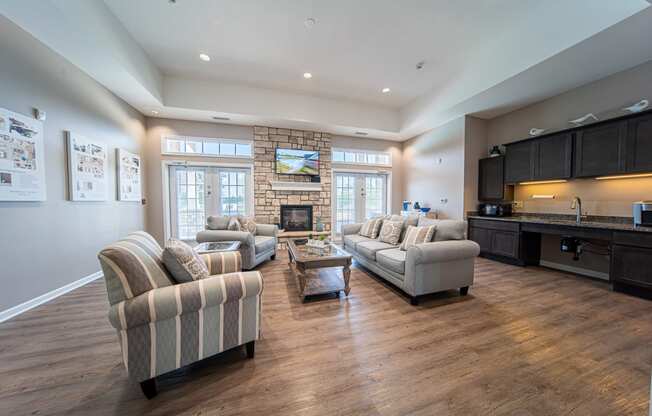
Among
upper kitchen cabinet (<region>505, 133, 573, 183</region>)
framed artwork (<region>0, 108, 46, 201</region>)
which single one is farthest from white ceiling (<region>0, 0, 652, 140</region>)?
framed artwork (<region>0, 108, 46, 201</region>)

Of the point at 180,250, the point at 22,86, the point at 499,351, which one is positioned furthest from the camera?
the point at 22,86

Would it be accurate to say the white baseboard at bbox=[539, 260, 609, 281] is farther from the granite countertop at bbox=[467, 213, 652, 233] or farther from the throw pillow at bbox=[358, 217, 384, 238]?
the throw pillow at bbox=[358, 217, 384, 238]

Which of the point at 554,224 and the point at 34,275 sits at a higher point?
the point at 554,224

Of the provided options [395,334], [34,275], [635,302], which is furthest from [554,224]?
[34,275]

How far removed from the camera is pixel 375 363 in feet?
5.20

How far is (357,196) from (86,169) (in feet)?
17.8

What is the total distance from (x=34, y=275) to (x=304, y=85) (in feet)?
15.7

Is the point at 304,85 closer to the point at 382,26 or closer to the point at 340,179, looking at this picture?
the point at 382,26

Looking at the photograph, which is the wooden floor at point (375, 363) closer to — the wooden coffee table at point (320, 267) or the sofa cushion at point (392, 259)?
the wooden coffee table at point (320, 267)

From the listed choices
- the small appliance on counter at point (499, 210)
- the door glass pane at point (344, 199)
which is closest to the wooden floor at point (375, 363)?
the small appliance on counter at point (499, 210)

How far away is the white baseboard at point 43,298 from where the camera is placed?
7.10ft

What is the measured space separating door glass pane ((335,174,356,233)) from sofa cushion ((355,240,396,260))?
105 inches

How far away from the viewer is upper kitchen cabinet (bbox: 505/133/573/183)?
3.42 metres

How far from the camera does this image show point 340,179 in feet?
20.3
